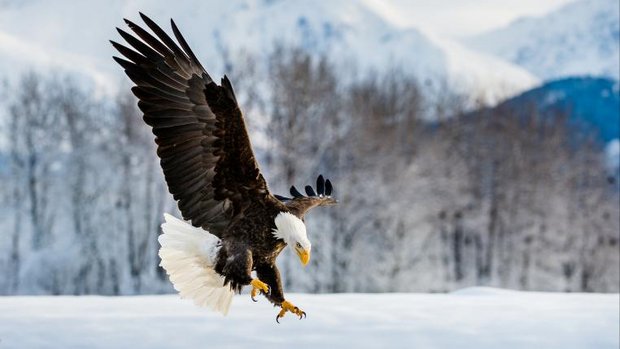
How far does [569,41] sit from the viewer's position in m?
64.2

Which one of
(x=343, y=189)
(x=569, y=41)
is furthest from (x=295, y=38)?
(x=569, y=41)

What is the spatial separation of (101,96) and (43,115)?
3.05 metres

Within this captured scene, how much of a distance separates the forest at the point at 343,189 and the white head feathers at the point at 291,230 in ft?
52.9

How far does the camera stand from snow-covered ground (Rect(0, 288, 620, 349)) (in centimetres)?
498

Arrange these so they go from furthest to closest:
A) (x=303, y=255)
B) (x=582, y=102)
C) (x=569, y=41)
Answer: (x=569, y=41) → (x=582, y=102) → (x=303, y=255)

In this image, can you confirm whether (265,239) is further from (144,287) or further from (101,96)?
(101,96)

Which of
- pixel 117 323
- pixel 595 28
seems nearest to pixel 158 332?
pixel 117 323

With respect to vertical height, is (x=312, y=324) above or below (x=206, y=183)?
below

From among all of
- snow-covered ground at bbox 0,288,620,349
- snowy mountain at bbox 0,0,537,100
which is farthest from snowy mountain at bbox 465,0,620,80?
snow-covered ground at bbox 0,288,620,349

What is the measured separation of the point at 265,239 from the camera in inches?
172

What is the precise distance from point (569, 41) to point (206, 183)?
207 ft

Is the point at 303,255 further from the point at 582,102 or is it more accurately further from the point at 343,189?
the point at 582,102

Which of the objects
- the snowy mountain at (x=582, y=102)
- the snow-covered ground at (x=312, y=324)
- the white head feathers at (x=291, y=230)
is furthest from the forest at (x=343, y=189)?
the white head feathers at (x=291, y=230)

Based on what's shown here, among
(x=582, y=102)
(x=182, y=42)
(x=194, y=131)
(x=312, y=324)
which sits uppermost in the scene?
(x=582, y=102)
